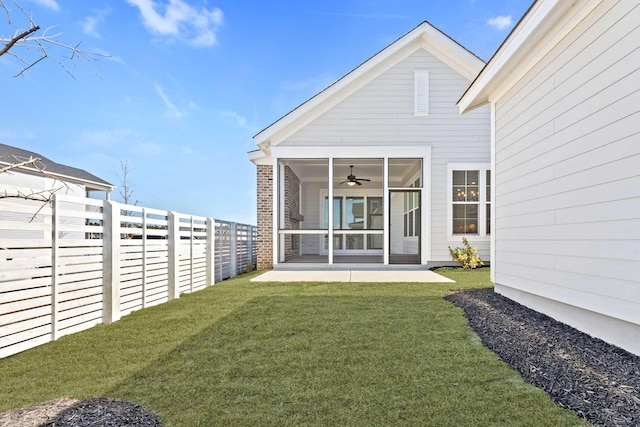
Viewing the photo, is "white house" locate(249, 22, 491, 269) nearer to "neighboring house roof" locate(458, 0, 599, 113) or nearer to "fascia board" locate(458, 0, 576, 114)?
"fascia board" locate(458, 0, 576, 114)

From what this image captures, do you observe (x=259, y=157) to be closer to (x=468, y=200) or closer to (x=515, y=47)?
(x=468, y=200)

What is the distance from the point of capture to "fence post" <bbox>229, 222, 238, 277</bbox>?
28.2ft

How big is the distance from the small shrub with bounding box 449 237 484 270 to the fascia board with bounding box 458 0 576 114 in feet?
14.1

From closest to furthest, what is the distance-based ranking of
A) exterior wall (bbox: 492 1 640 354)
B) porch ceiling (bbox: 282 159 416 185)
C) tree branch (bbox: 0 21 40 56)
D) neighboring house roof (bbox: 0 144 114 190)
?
tree branch (bbox: 0 21 40 56)
exterior wall (bbox: 492 1 640 354)
porch ceiling (bbox: 282 159 416 185)
neighboring house roof (bbox: 0 144 114 190)

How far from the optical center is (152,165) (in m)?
15.7

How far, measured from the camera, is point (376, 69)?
9.24m

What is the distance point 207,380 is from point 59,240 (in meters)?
2.53

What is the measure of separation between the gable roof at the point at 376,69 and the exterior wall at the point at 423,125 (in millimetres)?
166

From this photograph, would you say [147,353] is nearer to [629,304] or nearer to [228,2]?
[629,304]

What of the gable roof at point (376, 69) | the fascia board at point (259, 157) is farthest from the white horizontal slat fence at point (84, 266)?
the gable roof at point (376, 69)

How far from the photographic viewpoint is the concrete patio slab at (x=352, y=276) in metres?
7.20

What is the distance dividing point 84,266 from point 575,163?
5729 mm

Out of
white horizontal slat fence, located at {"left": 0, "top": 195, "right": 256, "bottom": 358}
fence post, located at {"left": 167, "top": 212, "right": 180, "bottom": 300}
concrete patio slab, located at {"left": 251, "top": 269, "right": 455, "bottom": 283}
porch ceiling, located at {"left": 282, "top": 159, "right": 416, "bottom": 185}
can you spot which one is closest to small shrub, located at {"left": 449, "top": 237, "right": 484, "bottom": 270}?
concrete patio slab, located at {"left": 251, "top": 269, "right": 455, "bottom": 283}

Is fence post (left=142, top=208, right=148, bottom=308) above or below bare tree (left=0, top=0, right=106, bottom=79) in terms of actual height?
below
